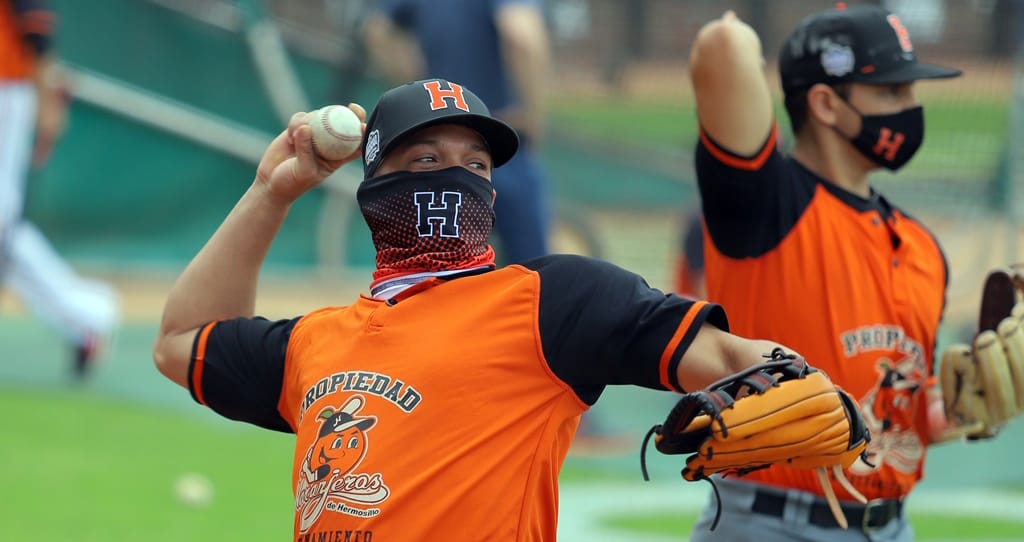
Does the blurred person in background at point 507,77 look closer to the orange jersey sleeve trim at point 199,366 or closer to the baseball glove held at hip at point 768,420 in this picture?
the orange jersey sleeve trim at point 199,366

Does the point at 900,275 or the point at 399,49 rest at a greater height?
the point at 399,49

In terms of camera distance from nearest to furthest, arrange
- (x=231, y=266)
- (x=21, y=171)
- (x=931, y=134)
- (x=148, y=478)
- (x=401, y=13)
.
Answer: (x=231, y=266)
(x=148, y=478)
(x=401, y=13)
(x=21, y=171)
(x=931, y=134)

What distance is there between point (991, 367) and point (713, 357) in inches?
55.9

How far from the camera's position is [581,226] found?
34.3 ft

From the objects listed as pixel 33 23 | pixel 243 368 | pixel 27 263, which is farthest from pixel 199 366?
pixel 27 263

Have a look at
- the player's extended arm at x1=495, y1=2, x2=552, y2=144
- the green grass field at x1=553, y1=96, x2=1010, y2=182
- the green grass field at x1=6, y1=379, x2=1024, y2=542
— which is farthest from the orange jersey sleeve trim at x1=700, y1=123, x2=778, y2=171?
the green grass field at x1=553, y1=96, x2=1010, y2=182

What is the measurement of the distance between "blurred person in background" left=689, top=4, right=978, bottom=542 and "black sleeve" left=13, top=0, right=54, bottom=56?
5210 millimetres

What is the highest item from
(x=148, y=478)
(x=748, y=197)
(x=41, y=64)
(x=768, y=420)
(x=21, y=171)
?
(x=41, y=64)

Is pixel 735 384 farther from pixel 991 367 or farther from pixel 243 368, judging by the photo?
pixel 991 367

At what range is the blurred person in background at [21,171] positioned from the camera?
26.1 ft

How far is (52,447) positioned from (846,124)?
4676 mm

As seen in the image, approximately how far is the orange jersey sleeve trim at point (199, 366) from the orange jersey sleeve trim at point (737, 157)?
132cm

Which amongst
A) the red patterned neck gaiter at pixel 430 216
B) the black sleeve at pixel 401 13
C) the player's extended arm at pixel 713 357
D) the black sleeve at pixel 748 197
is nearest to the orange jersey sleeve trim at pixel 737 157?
the black sleeve at pixel 748 197

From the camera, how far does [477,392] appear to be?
109 inches
